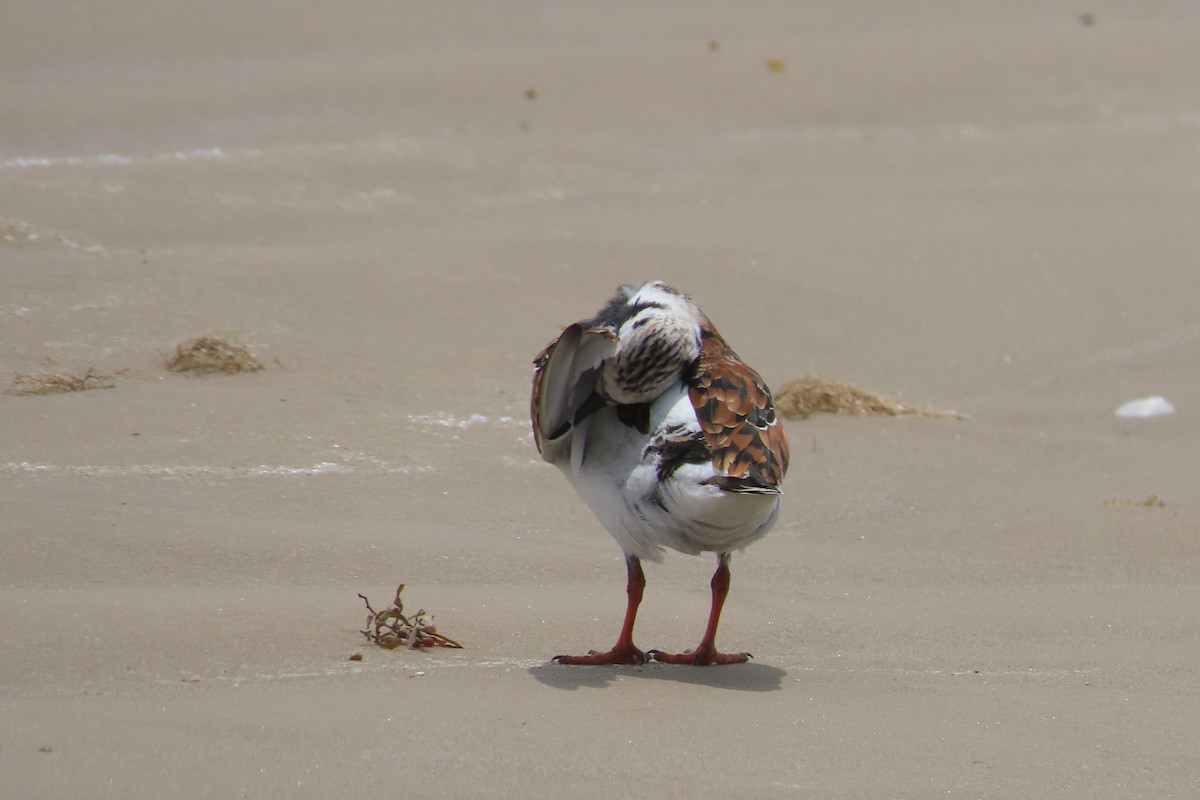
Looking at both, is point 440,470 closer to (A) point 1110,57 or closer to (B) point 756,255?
(B) point 756,255

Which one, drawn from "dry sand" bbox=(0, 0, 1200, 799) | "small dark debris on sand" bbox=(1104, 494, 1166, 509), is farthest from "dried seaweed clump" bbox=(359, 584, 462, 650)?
"small dark debris on sand" bbox=(1104, 494, 1166, 509)

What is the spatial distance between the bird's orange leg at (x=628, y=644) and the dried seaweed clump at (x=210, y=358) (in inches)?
134

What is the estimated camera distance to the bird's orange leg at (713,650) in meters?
5.38

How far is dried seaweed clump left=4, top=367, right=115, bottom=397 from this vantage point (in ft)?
24.9

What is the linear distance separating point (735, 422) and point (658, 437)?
26 centimetres

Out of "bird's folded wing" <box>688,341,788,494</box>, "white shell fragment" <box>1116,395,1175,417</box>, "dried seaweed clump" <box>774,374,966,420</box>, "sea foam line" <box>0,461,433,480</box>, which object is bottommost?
"sea foam line" <box>0,461,433,480</box>

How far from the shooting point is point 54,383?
766 cm

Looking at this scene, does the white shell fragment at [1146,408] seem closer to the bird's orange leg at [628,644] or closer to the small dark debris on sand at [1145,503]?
the small dark debris on sand at [1145,503]

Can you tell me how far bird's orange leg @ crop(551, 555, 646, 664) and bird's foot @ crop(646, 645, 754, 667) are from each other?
9cm

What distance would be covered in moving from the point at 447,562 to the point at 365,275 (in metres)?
3.91

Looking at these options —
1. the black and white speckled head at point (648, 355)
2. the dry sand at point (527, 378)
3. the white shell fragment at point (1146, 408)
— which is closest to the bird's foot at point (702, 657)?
the dry sand at point (527, 378)

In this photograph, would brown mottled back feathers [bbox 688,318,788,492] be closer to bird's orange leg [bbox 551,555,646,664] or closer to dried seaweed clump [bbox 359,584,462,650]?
bird's orange leg [bbox 551,555,646,664]

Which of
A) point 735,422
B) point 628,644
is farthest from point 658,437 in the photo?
point 628,644

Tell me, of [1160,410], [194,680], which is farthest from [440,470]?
[1160,410]
